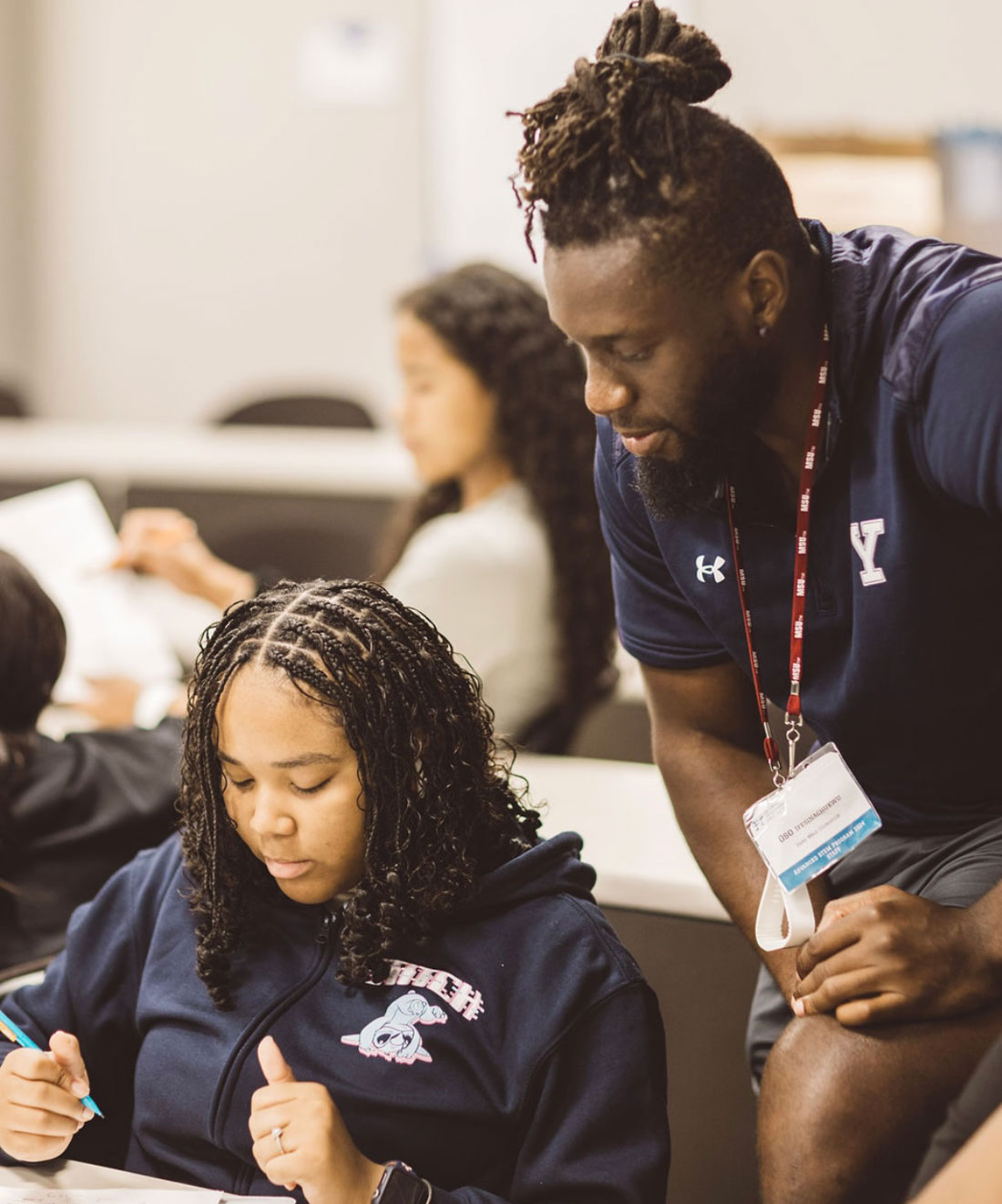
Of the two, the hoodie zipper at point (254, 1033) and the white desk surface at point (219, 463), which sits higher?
the hoodie zipper at point (254, 1033)

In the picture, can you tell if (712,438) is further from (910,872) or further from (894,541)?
(910,872)

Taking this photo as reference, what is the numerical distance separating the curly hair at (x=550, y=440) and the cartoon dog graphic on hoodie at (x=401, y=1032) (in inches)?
48.1

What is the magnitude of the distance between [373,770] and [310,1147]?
11.9 inches

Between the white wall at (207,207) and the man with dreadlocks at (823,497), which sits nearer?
the man with dreadlocks at (823,497)

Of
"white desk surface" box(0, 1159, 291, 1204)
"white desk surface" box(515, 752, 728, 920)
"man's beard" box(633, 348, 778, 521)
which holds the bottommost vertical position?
"white desk surface" box(515, 752, 728, 920)

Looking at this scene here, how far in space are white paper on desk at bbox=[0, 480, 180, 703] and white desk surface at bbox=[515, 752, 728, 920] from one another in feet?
2.57

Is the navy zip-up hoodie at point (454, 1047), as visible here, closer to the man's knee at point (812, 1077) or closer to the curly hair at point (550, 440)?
the man's knee at point (812, 1077)

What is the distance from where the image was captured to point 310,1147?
1.06m

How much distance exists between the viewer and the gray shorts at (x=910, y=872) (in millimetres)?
1226

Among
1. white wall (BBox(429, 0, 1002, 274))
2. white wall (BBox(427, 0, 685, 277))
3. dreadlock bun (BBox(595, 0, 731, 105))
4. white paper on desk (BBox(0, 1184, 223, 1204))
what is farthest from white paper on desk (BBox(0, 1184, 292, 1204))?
white wall (BBox(427, 0, 685, 277))

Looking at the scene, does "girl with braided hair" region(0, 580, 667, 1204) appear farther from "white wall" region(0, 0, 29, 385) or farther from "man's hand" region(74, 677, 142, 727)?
"white wall" region(0, 0, 29, 385)

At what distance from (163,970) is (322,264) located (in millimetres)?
4386

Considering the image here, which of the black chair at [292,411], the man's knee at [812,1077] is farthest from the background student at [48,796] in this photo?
the black chair at [292,411]

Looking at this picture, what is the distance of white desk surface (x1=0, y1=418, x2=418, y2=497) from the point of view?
3213mm
